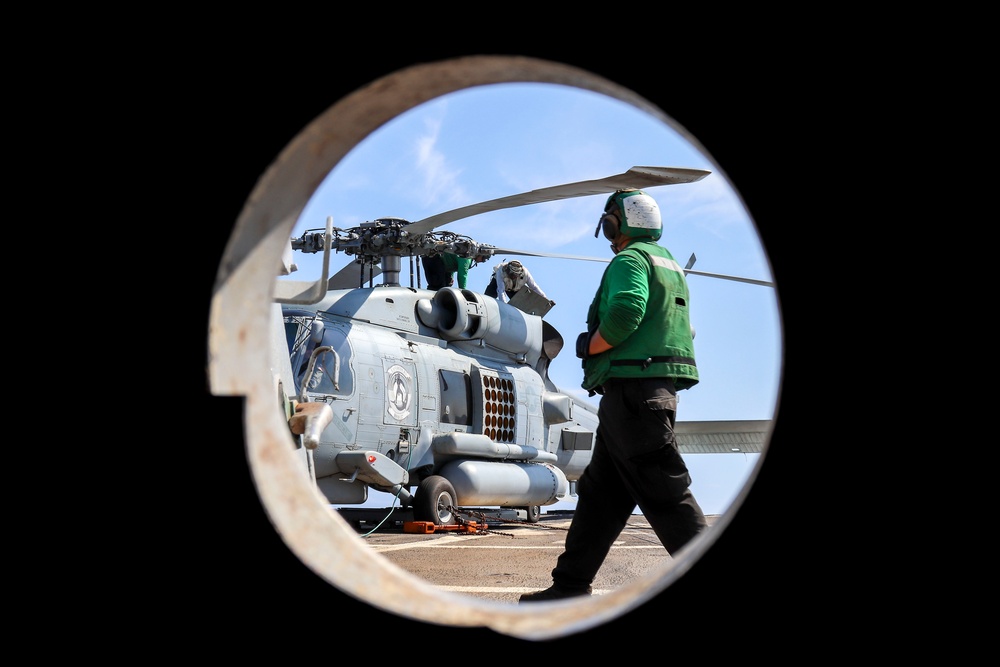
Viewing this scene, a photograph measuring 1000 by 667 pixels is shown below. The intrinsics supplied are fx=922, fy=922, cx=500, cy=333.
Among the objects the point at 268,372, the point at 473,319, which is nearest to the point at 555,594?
Result: the point at 268,372

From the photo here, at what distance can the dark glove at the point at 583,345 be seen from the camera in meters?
3.77

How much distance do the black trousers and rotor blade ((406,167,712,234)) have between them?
129cm

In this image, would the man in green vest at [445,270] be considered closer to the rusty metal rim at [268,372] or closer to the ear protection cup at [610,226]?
the ear protection cup at [610,226]

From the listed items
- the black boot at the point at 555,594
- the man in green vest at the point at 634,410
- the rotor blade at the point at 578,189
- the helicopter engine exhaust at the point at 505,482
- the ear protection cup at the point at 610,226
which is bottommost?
the black boot at the point at 555,594

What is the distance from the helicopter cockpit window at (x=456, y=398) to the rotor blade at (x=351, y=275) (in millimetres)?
1387

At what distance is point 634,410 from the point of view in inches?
136

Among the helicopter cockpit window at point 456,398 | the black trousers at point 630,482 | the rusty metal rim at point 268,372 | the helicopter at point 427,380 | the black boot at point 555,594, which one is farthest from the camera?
the helicopter cockpit window at point 456,398

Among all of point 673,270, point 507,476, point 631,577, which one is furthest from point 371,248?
point 673,270

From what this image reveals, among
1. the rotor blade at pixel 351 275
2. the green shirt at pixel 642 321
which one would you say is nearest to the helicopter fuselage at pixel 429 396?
the rotor blade at pixel 351 275

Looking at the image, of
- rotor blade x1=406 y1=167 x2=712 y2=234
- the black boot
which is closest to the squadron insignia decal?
rotor blade x1=406 y1=167 x2=712 y2=234

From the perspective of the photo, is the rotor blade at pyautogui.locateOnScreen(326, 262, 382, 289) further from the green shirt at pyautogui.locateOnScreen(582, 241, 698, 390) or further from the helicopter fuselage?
the green shirt at pyautogui.locateOnScreen(582, 241, 698, 390)

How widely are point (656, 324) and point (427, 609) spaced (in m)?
2.36

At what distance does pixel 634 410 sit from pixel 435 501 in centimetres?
A: 494

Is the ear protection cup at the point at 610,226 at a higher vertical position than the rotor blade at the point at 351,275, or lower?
lower
